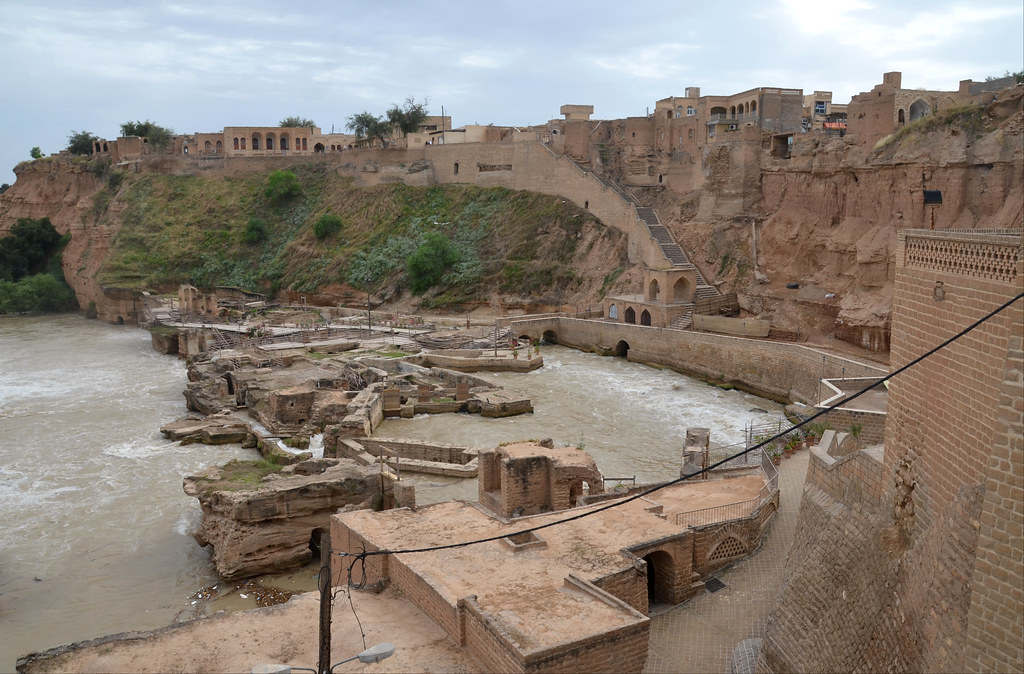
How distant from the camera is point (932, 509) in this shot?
304 inches

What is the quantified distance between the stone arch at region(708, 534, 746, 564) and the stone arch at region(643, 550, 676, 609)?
1.03 meters

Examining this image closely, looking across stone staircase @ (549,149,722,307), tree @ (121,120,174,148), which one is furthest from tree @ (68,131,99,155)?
stone staircase @ (549,149,722,307)

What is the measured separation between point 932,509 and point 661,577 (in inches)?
215

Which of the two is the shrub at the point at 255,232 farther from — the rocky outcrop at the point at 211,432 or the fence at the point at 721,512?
the fence at the point at 721,512

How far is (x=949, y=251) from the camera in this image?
803 centimetres

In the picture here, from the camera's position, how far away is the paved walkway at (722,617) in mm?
10562

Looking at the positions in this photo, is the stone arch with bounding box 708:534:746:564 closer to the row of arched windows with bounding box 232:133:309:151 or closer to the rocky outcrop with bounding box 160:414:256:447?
the rocky outcrop with bounding box 160:414:256:447

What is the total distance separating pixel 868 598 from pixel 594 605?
9.63 ft

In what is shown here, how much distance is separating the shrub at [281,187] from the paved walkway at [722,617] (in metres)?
48.8

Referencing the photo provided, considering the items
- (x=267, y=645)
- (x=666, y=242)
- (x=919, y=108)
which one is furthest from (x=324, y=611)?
(x=666, y=242)

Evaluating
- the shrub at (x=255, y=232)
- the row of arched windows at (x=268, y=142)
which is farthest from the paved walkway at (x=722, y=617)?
the row of arched windows at (x=268, y=142)

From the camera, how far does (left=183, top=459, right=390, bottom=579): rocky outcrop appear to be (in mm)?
14992

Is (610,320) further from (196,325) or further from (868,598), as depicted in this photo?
(868,598)

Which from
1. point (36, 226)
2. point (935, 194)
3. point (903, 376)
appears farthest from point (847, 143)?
point (36, 226)
